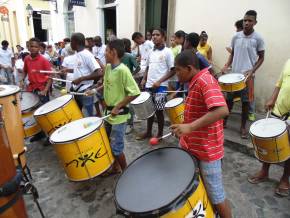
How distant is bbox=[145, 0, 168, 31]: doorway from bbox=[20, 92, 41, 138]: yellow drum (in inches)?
204

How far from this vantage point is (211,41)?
626 centimetres

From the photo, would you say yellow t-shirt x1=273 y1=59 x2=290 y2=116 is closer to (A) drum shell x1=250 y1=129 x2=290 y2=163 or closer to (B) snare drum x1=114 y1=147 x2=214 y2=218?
(A) drum shell x1=250 y1=129 x2=290 y2=163

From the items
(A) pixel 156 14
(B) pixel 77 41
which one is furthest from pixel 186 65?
(A) pixel 156 14

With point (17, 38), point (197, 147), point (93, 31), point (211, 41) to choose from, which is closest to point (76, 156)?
point (197, 147)

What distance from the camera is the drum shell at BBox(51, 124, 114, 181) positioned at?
2.60 m

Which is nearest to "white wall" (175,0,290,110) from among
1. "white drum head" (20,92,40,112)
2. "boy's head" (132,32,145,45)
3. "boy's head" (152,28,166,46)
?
"boy's head" (132,32,145,45)

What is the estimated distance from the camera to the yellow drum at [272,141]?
272cm

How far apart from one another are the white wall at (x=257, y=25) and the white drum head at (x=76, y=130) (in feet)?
12.7

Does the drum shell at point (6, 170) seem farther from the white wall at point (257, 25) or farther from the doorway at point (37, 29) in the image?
the doorway at point (37, 29)

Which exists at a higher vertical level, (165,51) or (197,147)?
(165,51)

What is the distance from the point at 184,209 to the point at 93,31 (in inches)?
438

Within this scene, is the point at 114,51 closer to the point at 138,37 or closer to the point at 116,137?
the point at 116,137

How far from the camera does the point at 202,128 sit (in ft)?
6.40

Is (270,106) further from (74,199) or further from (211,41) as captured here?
(211,41)
